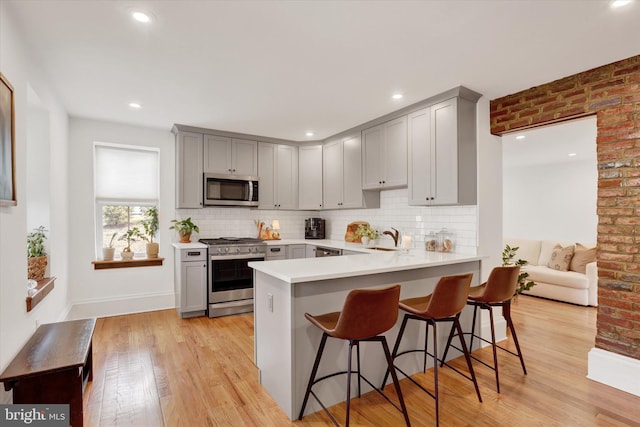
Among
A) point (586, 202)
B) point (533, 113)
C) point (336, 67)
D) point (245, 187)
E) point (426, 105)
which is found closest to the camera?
point (336, 67)

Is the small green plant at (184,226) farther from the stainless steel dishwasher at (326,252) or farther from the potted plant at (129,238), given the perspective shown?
the stainless steel dishwasher at (326,252)

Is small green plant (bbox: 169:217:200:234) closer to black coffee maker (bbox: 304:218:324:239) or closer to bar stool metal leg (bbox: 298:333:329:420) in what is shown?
black coffee maker (bbox: 304:218:324:239)

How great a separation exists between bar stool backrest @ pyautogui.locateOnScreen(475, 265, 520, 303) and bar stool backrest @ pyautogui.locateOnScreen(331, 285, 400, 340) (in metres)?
1.07

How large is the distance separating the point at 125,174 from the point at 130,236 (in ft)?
2.86

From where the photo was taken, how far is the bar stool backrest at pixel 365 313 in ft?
5.95

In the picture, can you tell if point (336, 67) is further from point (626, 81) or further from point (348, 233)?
point (348, 233)

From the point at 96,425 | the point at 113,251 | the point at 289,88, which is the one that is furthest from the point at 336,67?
the point at 113,251

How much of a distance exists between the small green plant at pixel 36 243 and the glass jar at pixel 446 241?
3.95 m

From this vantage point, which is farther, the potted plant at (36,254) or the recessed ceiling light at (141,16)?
the potted plant at (36,254)

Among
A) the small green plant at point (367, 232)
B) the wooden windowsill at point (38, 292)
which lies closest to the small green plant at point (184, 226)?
the wooden windowsill at point (38, 292)

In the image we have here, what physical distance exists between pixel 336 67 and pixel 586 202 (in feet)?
20.2

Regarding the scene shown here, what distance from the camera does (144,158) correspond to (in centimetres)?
465

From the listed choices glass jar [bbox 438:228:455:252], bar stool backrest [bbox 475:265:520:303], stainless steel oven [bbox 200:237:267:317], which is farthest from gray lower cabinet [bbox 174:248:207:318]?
bar stool backrest [bbox 475:265:520:303]

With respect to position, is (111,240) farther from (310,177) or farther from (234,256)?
(310,177)
